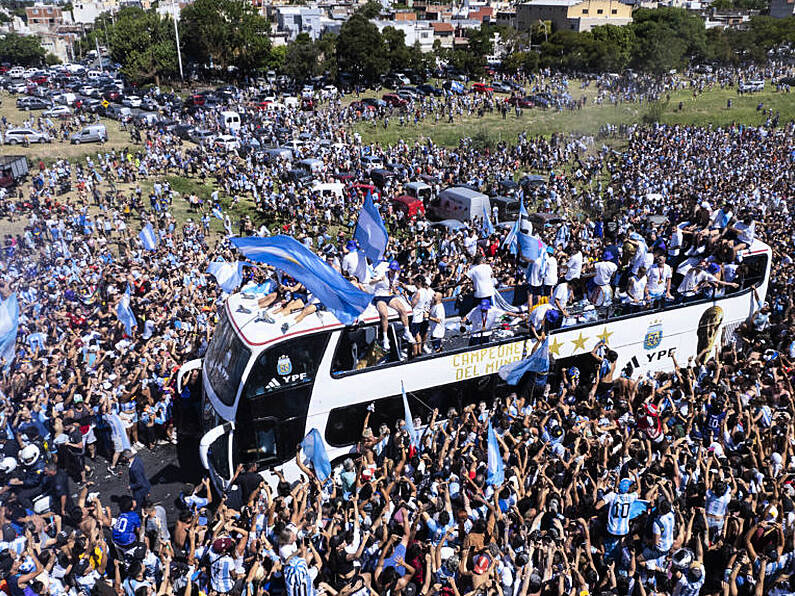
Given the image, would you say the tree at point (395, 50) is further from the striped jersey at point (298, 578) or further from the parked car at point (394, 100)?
the striped jersey at point (298, 578)

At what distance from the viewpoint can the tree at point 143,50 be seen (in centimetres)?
6050

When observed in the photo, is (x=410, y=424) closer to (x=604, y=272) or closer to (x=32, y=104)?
(x=604, y=272)

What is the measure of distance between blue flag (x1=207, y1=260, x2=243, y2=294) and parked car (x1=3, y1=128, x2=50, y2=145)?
31910 millimetres

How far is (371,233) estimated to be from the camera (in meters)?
11.2

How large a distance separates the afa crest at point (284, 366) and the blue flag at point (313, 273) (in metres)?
0.90

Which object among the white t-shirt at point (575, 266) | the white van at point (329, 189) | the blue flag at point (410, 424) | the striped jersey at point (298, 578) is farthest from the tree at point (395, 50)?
the striped jersey at point (298, 578)

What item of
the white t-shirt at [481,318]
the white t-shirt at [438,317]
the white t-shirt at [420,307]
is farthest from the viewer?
the white t-shirt at [481,318]

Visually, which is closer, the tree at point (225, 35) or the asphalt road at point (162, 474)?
the asphalt road at point (162, 474)

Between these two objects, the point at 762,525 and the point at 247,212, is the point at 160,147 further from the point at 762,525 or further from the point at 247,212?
the point at 762,525

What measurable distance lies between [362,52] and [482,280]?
5477 centimetres

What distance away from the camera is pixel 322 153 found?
34312 mm

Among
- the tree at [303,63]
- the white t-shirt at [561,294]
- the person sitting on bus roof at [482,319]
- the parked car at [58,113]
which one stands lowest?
the person sitting on bus roof at [482,319]

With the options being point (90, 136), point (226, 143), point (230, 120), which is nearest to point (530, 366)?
point (226, 143)

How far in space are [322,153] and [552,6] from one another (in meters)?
73.7
